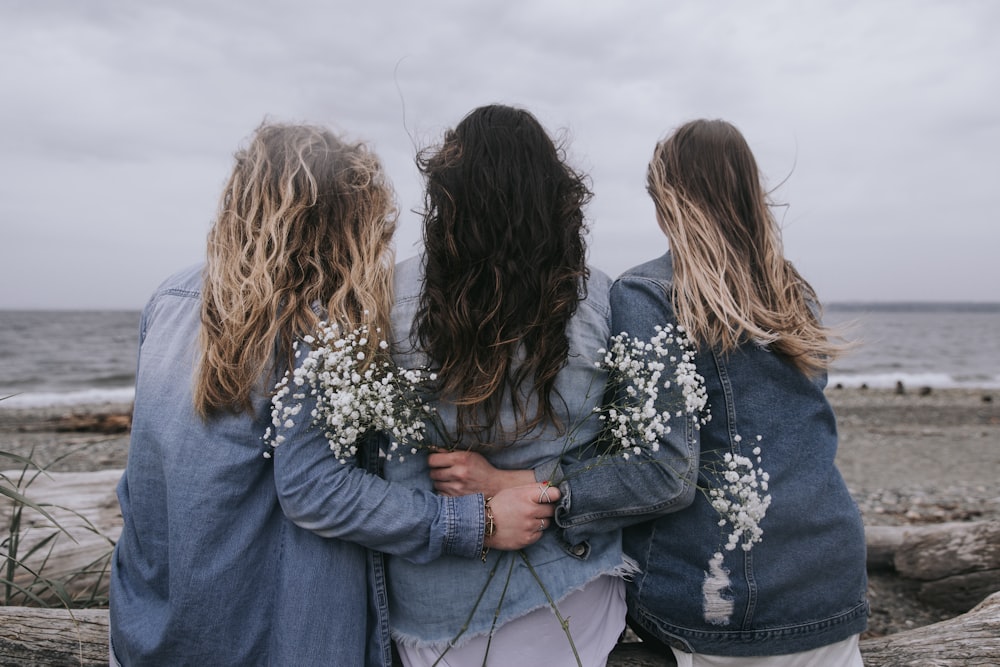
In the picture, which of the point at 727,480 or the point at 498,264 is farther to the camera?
the point at 727,480

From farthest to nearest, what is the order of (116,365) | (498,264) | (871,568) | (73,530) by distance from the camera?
(116,365)
(871,568)
(73,530)
(498,264)

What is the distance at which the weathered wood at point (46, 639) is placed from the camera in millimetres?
2518

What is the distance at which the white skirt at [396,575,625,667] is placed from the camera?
7.54ft

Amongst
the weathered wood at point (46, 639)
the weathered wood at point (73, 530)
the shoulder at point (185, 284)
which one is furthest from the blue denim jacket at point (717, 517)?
the weathered wood at point (73, 530)

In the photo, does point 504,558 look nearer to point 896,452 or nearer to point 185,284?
point 185,284

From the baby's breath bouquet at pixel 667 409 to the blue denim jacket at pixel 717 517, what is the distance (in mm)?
63

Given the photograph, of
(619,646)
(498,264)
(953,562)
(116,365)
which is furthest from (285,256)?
(116,365)

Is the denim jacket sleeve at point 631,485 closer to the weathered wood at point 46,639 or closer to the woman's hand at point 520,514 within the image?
the woman's hand at point 520,514

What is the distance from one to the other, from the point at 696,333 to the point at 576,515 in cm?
78

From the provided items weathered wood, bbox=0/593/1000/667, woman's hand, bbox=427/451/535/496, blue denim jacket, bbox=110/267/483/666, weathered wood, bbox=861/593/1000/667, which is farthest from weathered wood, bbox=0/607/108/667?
weathered wood, bbox=861/593/1000/667

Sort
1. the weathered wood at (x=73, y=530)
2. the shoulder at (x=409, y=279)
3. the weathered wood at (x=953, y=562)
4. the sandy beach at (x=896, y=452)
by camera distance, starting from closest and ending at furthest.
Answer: the shoulder at (x=409, y=279) < the weathered wood at (x=73, y=530) < the weathered wood at (x=953, y=562) < the sandy beach at (x=896, y=452)

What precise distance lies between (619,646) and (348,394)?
5.28 feet

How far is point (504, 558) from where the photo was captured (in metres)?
2.29

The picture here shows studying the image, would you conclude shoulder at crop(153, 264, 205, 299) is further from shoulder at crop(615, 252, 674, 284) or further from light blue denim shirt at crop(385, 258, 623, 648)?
shoulder at crop(615, 252, 674, 284)
